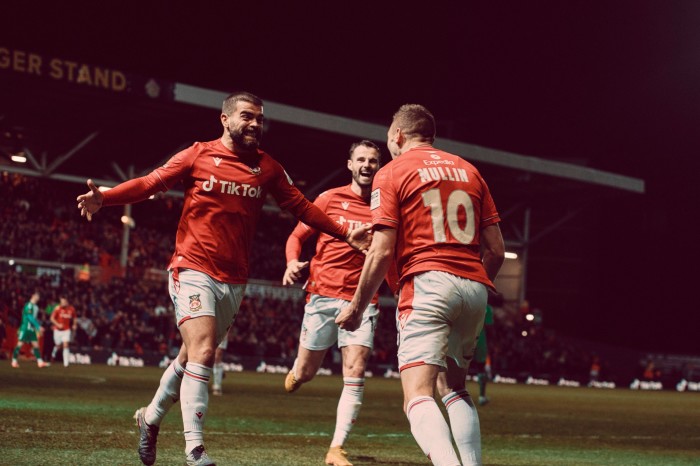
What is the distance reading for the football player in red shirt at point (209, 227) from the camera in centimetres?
671

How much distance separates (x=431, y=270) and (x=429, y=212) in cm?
33

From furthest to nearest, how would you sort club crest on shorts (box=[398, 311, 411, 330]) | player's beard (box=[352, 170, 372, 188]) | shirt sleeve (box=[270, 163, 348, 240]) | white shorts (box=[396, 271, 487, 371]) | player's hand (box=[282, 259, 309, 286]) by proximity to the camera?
player's beard (box=[352, 170, 372, 188]), player's hand (box=[282, 259, 309, 286]), shirt sleeve (box=[270, 163, 348, 240]), club crest on shorts (box=[398, 311, 411, 330]), white shorts (box=[396, 271, 487, 371])

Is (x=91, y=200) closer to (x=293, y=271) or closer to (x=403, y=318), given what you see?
(x=293, y=271)

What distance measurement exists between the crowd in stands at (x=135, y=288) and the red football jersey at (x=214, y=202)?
2303 cm

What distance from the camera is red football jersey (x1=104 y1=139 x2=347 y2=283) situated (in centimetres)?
686

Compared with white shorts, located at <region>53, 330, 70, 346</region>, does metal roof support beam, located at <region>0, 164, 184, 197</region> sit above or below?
above

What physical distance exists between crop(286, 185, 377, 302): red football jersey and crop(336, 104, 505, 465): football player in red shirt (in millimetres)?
3422

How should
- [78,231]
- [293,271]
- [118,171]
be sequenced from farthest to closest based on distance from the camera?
1. [118,171]
2. [78,231]
3. [293,271]

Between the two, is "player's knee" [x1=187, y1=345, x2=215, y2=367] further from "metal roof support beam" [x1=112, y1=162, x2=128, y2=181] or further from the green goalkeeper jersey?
"metal roof support beam" [x1=112, y1=162, x2=128, y2=181]

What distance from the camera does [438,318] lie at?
5.46 metres

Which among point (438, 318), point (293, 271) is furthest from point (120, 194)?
point (438, 318)

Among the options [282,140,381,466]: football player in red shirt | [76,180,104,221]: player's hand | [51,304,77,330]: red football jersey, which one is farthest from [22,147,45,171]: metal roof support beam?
[76,180,104,221]: player's hand

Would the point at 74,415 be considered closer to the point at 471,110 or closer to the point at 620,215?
the point at 471,110

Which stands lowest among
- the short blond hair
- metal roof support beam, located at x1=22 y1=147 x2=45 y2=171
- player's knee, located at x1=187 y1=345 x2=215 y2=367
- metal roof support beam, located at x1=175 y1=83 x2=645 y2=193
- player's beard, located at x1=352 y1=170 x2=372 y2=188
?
player's knee, located at x1=187 y1=345 x2=215 y2=367
